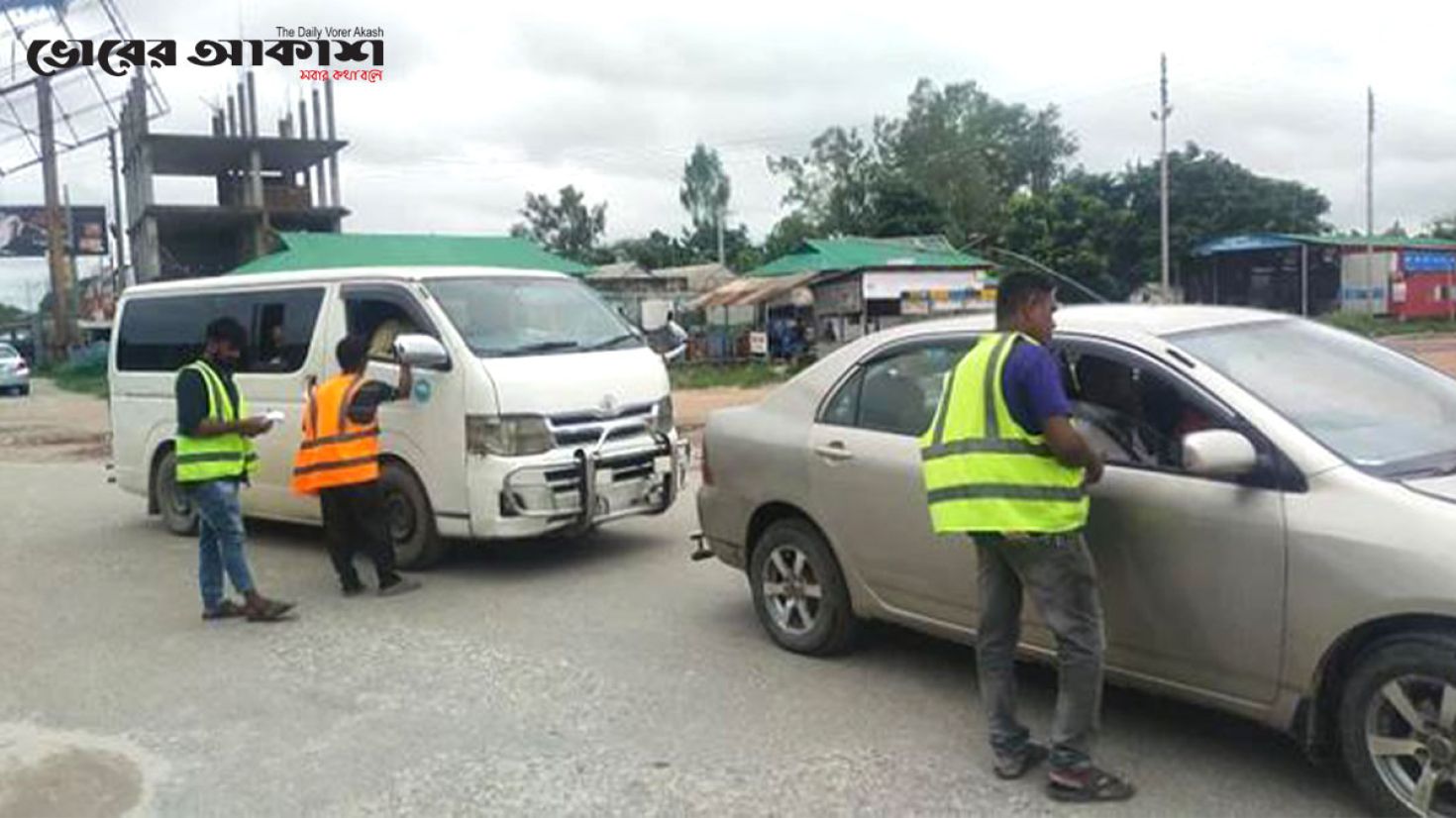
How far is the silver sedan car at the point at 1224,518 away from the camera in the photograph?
3680 millimetres

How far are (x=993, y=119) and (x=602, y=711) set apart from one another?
73.8m

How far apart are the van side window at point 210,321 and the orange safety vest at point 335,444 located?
1.55 metres

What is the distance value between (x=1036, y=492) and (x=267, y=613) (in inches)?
182

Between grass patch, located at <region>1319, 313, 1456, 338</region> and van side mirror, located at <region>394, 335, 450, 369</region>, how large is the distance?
1597 inches

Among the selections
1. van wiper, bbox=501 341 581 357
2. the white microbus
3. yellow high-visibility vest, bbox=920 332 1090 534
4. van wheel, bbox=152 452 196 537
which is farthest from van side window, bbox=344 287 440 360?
yellow high-visibility vest, bbox=920 332 1090 534

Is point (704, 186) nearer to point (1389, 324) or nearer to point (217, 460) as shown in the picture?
point (1389, 324)

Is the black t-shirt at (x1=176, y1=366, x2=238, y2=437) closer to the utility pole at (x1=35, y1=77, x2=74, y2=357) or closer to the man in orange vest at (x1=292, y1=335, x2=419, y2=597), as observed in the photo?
the man in orange vest at (x1=292, y1=335, x2=419, y2=597)

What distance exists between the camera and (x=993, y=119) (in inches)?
2948

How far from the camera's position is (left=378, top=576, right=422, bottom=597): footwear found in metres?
7.52

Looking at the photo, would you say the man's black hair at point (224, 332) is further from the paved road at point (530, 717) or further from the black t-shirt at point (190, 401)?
the paved road at point (530, 717)

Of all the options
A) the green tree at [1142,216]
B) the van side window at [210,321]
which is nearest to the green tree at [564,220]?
the green tree at [1142,216]

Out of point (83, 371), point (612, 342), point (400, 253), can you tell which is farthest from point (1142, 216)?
point (612, 342)

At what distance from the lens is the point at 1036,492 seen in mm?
4074

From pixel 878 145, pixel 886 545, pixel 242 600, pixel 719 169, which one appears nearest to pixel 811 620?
pixel 886 545
